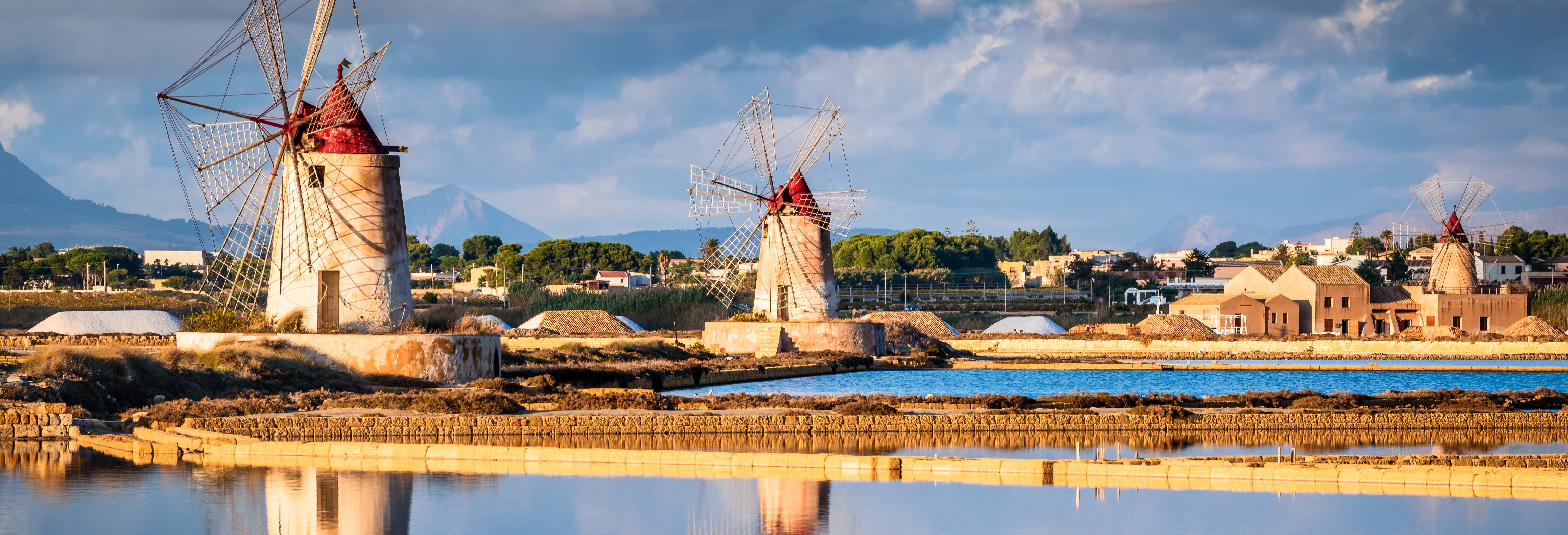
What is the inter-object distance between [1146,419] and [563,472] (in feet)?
21.7

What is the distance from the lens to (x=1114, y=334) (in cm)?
4234

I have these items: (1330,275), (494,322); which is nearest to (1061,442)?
(494,322)

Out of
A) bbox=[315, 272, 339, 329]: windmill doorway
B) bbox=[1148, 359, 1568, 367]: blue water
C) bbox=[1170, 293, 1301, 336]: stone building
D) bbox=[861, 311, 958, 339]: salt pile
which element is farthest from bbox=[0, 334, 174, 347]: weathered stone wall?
bbox=[1170, 293, 1301, 336]: stone building

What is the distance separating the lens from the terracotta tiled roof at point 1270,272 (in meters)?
48.7

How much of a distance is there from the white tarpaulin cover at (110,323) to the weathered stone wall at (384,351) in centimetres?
1416

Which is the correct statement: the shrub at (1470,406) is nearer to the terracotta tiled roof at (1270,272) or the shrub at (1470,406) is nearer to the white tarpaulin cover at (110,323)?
the white tarpaulin cover at (110,323)

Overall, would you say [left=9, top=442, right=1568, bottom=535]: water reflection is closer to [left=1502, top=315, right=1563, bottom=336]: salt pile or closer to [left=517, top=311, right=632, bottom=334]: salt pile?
[left=517, top=311, right=632, bottom=334]: salt pile

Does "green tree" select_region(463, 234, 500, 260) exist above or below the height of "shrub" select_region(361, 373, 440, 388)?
above

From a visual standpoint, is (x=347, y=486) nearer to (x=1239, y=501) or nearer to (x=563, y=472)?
(x=563, y=472)

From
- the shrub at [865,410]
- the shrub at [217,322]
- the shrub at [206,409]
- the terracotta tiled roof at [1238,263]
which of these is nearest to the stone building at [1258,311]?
the shrub at [865,410]

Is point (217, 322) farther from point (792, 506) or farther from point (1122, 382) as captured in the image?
point (1122, 382)

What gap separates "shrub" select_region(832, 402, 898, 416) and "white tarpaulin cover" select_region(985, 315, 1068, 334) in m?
27.2

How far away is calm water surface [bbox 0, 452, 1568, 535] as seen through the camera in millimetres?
8492

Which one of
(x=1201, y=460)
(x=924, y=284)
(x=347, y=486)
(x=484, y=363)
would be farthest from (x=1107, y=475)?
(x=924, y=284)
